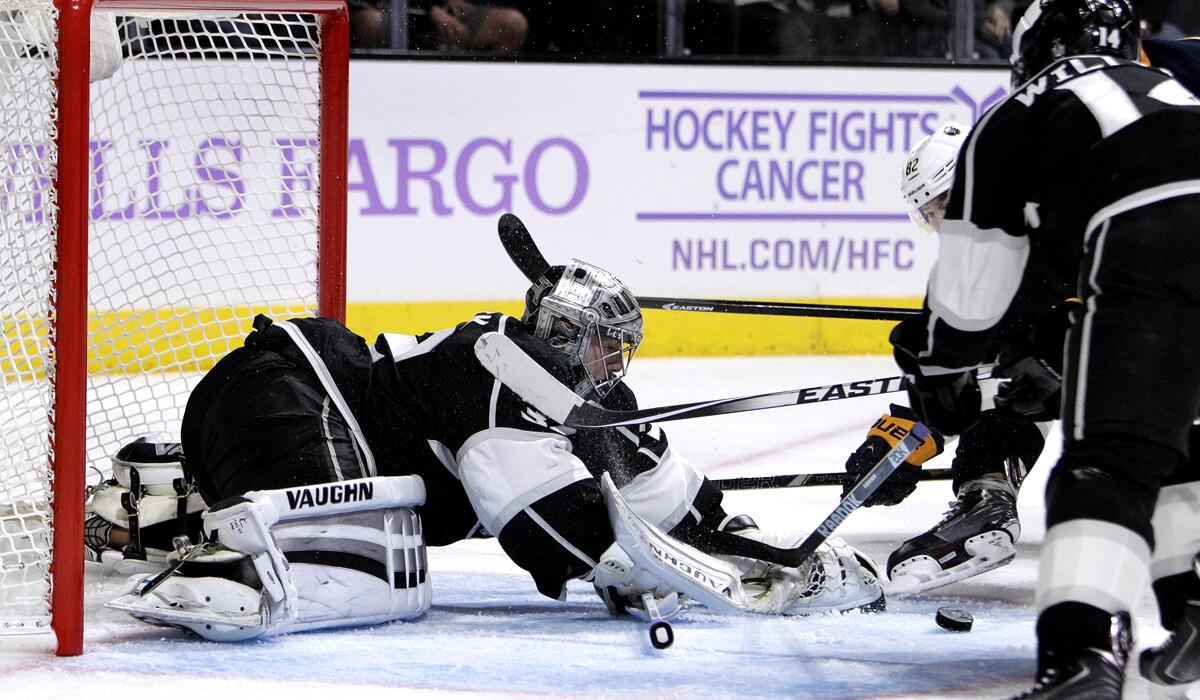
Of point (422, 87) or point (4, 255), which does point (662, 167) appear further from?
point (4, 255)

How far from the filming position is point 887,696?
83.8 inches

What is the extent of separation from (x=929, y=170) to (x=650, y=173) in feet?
8.92

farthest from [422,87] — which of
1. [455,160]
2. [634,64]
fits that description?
[634,64]

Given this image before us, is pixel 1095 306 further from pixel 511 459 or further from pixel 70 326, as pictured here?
pixel 70 326

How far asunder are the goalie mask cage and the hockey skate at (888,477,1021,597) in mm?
1126

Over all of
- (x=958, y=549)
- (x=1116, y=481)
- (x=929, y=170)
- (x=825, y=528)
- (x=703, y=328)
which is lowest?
(x=703, y=328)

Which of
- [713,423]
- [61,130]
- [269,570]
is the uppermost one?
[61,130]

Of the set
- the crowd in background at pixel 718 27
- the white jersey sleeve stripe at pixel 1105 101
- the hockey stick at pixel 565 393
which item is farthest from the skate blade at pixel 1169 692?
the crowd in background at pixel 718 27

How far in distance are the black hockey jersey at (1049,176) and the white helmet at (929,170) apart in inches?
35.7

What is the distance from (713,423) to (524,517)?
2.25m

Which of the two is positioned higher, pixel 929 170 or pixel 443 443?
pixel 929 170

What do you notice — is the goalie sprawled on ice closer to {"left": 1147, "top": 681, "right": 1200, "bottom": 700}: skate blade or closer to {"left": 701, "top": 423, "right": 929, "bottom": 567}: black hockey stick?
{"left": 701, "top": 423, "right": 929, "bottom": 567}: black hockey stick

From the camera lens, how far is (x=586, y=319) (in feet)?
8.19

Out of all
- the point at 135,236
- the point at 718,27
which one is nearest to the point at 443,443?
the point at 135,236
